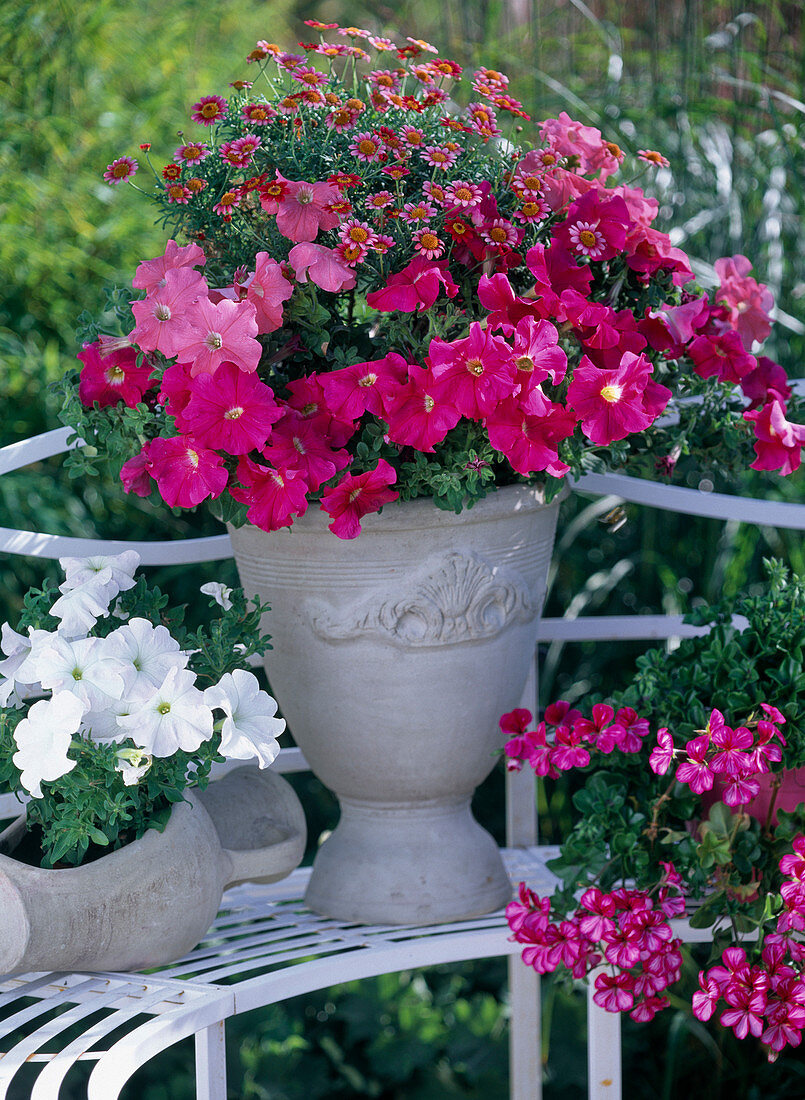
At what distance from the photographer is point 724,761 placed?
1098mm

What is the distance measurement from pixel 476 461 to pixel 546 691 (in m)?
0.94

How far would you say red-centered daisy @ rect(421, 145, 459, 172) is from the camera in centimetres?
111

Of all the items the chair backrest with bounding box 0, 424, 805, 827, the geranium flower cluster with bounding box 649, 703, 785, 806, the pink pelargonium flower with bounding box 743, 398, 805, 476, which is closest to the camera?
the geranium flower cluster with bounding box 649, 703, 785, 806

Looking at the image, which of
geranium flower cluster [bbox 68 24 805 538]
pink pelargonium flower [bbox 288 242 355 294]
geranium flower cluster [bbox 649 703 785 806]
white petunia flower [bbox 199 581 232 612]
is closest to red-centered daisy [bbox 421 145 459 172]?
geranium flower cluster [bbox 68 24 805 538]

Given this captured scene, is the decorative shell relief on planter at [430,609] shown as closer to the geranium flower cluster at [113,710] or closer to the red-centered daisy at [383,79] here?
the geranium flower cluster at [113,710]

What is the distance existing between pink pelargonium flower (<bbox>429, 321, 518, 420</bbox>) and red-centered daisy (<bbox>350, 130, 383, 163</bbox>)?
21 cm

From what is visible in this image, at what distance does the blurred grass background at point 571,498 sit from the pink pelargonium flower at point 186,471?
31.1 inches

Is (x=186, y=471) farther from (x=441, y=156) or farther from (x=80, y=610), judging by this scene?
(x=441, y=156)

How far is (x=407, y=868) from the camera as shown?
1.29 meters

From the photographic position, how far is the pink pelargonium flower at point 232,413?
1044 mm

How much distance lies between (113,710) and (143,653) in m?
0.06

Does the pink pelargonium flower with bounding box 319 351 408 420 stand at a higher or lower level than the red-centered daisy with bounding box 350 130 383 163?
lower

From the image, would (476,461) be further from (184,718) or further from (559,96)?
(559,96)

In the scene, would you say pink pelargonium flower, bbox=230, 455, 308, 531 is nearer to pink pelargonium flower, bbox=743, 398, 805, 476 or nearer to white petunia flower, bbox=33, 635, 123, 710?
white petunia flower, bbox=33, 635, 123, 710
